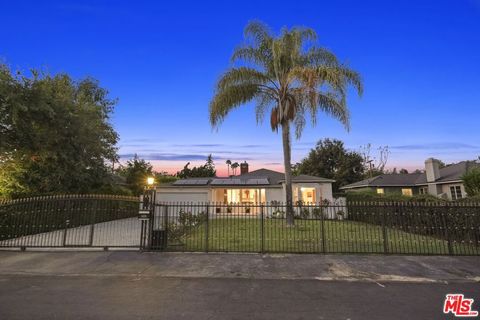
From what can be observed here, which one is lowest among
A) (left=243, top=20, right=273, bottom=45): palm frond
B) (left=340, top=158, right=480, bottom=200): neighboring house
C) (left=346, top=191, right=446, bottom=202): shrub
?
(left=346, top=191, right=446, bottom=202): shrub

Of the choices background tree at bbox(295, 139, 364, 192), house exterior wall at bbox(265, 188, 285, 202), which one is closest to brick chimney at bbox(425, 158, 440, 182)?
house exterior wall at bbox(265, 188, 285, 202)

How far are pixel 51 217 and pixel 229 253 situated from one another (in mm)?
8168

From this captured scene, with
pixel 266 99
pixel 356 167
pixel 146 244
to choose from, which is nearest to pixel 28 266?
pixel 146 244

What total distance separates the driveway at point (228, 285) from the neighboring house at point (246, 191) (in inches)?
580

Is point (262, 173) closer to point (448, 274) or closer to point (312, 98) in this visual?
point (312, 98)

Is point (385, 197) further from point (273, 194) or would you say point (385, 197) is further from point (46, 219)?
point (46, 219)

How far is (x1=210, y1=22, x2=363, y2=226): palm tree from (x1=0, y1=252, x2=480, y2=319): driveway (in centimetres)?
691

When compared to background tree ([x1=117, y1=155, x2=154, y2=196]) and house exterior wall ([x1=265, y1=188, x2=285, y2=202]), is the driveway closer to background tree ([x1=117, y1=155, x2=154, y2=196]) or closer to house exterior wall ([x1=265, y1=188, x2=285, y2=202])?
house exterior wall ([x1=265, y1=188, x2=285, y2=202])

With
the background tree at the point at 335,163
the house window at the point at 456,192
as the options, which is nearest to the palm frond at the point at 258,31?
the house window at the point at 456,192

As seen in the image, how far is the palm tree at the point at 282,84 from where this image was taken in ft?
44.7

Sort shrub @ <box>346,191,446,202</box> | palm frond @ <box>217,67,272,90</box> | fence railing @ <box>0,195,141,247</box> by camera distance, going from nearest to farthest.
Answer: fence railing @ <box>0,195,141,247</box> < palm frond @ <box>217,67,272,90</box> < shrub @ <box>346,191,446,202</box>

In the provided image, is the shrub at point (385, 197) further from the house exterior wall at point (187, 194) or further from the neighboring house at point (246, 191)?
the house exterior wall at point (187, 194)

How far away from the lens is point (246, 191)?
25.7m

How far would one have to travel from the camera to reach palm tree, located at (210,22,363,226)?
13609 millimetres
